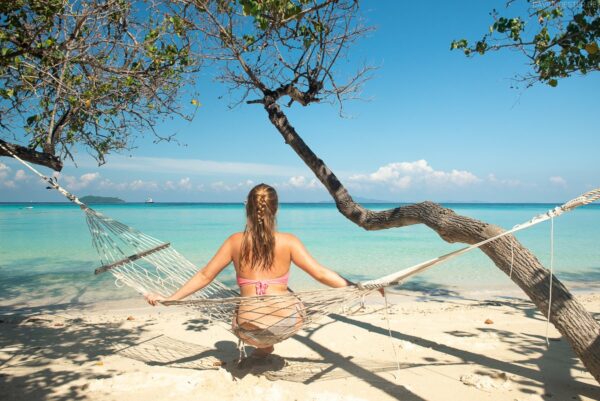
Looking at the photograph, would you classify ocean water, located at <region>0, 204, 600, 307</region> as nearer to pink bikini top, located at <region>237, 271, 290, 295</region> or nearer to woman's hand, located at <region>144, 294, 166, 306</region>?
woman's hand, located at <region>144, 294, 166, 306</region>

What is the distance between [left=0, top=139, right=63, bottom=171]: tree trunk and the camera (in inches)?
110

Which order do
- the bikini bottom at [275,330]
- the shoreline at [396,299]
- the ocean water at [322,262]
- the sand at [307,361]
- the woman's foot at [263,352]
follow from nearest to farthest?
the bikini bottom at [275,330] < the sand at [307,361] < the woman's foot at [263,352] < the shoreline at [396,299] < the ocean water at [322,262]

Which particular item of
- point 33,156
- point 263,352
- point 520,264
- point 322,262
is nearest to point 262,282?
point 263,352

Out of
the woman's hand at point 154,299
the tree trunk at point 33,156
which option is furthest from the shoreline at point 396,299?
the woman's hand at point 154,299

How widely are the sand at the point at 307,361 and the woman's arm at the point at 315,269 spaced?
551mm

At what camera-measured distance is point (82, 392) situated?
2.18m

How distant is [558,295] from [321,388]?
1.24 meters

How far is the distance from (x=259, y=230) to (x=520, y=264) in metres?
1.29

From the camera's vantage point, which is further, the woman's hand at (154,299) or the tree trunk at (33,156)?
the tree trunk at (33,156)

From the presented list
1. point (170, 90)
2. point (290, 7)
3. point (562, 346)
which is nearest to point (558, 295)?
point (562, 346)

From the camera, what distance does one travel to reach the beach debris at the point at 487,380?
7.25ft

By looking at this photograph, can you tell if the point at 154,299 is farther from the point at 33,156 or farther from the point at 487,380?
the point at 487,380

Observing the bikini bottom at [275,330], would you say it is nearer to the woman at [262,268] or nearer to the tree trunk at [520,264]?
the woman at [262,268]

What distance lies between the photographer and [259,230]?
2139 millimetres
